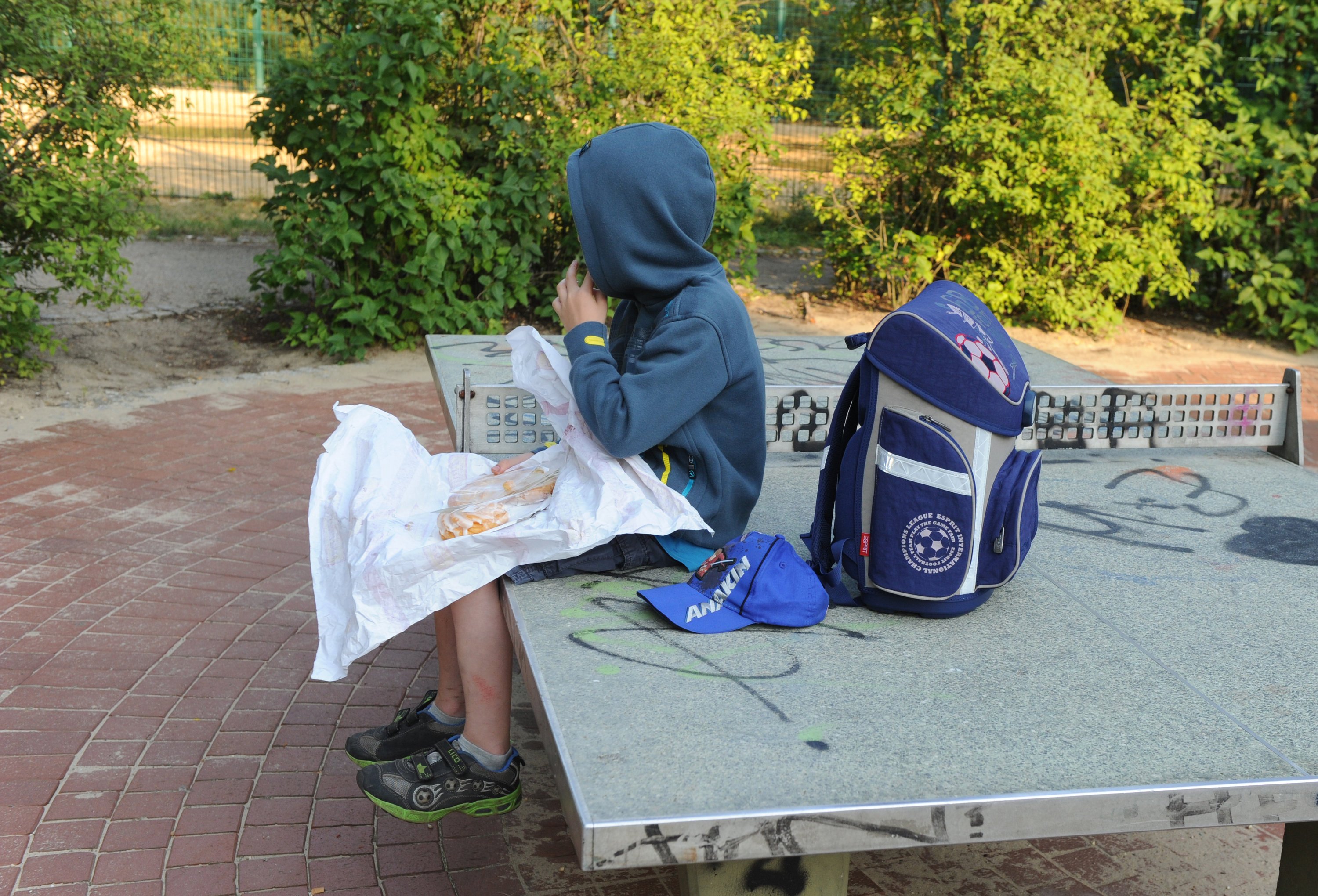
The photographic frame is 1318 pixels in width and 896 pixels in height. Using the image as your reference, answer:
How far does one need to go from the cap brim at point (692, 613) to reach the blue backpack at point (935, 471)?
12.1 inches

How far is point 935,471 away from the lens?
2.28 m

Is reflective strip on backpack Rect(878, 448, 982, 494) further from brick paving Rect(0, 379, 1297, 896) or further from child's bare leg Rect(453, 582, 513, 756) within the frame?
brick paving Rect(0, 379, 1297, 896)

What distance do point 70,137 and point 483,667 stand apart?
5.00 m

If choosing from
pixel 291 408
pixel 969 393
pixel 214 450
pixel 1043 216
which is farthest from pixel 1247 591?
pixel 1043 216

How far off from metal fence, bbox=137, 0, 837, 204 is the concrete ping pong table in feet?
30.6

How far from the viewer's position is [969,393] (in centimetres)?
229

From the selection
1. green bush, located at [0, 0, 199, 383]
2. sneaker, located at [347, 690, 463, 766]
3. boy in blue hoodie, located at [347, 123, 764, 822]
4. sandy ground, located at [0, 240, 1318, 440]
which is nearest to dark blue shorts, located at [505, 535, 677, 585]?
boy in blue hoodie, located at [347, 123, 764, 822]

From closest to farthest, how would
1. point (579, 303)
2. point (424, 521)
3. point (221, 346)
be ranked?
point (424, 521), point (579, 303), point (221, 346)

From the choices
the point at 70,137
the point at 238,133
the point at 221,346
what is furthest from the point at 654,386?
the point at 238,133

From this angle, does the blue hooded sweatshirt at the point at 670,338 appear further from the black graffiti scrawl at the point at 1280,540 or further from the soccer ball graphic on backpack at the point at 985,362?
the black graffiti scrawl at the point at 1280,540

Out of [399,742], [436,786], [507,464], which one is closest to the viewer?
[436,786]

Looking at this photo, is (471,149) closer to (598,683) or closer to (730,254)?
(730,254)

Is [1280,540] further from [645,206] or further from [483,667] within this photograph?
[483,667]

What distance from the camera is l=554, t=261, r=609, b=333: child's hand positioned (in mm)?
2535
